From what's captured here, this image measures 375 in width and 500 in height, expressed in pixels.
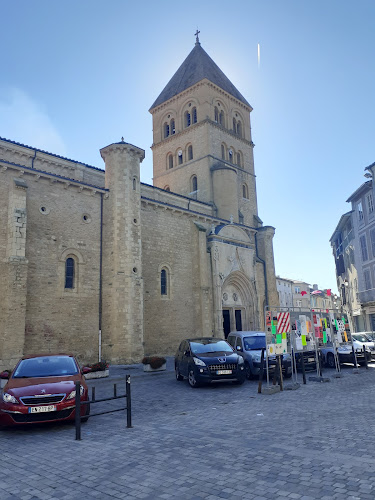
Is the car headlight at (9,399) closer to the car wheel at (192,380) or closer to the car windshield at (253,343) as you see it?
the car wheel at (192,380)

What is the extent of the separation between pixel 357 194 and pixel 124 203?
21829 millimetres

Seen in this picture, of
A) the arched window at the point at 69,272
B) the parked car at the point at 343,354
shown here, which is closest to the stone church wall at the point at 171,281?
the arched window at the point at 69,272

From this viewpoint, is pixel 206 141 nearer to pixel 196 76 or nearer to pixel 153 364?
pixel 196 76

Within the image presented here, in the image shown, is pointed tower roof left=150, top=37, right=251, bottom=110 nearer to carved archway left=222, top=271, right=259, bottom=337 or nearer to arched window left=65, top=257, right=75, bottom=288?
carved archway left=222, top=271, right=259, bottom=337

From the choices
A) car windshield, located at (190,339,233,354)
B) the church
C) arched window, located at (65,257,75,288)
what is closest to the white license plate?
car windshield, located at (190,339,233,354)

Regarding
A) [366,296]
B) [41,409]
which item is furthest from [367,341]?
[41,409]

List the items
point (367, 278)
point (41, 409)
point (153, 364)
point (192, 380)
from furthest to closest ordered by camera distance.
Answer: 1. point (367, 278)
2. point (153, 364)
3. point (192, 380)
4. point (41, 409)

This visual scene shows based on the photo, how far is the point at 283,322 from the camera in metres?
11.8

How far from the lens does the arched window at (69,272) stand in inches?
734

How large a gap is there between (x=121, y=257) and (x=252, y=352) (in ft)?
29.9

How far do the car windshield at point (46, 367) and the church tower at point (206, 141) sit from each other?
77.0 ft

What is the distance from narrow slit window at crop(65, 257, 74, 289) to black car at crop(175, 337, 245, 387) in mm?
8234

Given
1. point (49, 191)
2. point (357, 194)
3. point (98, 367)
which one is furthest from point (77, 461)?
point (357, 194)

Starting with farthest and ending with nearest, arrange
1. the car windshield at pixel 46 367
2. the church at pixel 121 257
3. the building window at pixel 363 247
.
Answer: the building window at pixel 363 247, the church at pixel 121 257, the car windshield at pixel 46 367
